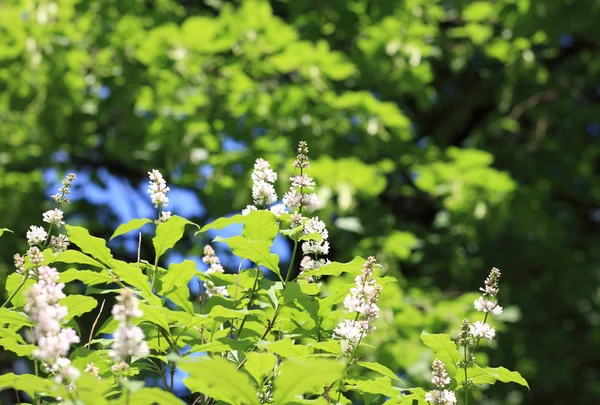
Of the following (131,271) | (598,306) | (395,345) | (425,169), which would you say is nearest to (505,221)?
(425,169)

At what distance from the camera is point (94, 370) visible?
145cm

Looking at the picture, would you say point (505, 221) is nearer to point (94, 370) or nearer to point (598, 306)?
point (598, 306)

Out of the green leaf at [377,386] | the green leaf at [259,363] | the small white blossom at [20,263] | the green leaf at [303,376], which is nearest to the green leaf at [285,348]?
the green leaf at [259,363]

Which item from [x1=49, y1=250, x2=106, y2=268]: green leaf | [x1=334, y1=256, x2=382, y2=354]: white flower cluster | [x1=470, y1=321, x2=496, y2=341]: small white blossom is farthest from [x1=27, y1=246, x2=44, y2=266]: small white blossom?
[x1=470, y1=321, x2=496, y2=341]: small white blossom

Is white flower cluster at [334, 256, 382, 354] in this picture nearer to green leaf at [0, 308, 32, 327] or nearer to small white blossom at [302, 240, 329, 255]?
small white blossom at [302, 240, 329, 255]

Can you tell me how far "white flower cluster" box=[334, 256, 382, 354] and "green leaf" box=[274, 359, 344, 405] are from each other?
45cm

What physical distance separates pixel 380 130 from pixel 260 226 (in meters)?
5.56

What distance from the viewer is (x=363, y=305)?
1729mm

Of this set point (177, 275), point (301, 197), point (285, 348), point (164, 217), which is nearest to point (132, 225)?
point (164, 217)

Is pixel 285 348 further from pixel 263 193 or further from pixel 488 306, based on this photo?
pixel 488 306

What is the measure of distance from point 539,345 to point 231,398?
758 centimetres

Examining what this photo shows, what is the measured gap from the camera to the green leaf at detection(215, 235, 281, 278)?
1.74 metres

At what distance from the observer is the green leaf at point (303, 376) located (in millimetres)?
1215

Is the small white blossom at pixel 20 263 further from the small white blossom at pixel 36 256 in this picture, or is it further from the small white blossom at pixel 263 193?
the small white blossom at pixel 263 193
